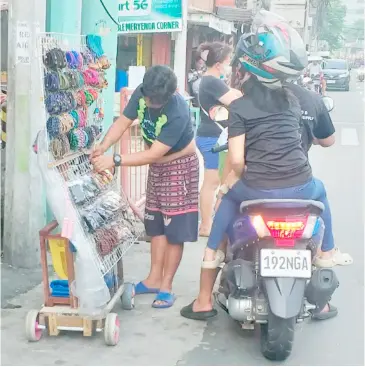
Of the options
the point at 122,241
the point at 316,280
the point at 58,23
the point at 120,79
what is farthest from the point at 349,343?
the point at 120,79

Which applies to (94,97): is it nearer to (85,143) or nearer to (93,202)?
(85,143)

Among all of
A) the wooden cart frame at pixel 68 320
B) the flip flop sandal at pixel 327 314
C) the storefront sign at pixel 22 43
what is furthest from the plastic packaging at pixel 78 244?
the flip flop sandal at pixel 327 314

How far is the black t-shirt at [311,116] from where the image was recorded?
4.63 metres

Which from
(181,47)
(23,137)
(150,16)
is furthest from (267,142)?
(181,47)

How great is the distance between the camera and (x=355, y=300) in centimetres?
527

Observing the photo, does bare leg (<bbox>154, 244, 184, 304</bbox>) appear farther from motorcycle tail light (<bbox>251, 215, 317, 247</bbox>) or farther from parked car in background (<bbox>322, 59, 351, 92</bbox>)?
parked car in background (<bbox>322, 59, 351, 92</bbox>)

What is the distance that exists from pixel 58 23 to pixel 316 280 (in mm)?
3123

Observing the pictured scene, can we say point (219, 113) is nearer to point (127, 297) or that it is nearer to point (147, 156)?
point (147, 156)

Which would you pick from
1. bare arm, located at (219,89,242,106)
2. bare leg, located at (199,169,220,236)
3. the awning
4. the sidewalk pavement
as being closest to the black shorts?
the sidewalk pavement

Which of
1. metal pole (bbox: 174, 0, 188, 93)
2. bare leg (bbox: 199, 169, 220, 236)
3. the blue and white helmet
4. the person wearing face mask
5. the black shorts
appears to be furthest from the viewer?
metal pole (bbox: 174, 0, 188, 93)

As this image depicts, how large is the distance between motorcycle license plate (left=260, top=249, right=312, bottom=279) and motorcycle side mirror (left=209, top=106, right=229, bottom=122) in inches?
75.3

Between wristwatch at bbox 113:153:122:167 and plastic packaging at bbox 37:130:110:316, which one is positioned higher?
wristwatch at bbox 113:153:122:167

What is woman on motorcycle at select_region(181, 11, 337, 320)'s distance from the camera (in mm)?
4156

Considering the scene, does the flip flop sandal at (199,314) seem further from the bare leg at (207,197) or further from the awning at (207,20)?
the awning at (207,20)
